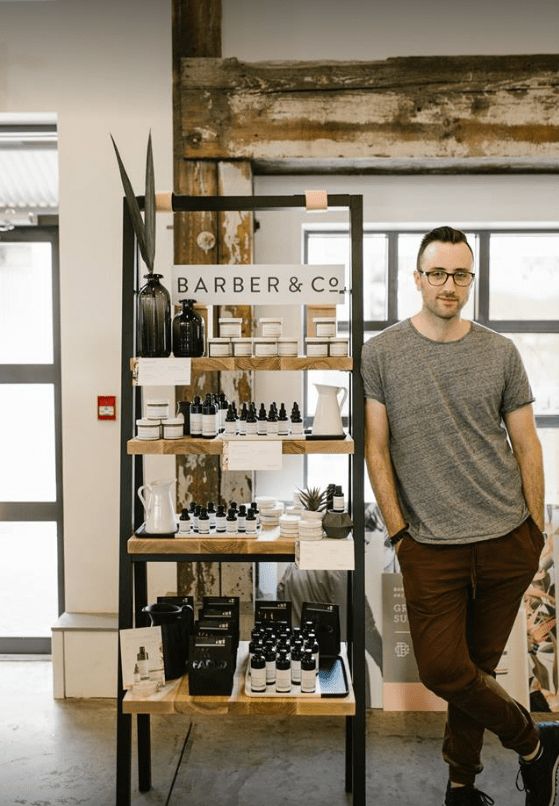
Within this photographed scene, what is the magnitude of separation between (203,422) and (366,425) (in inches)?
21.3

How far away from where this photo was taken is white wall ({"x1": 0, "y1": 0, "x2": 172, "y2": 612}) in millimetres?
3254

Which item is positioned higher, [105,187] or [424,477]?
[105,187]

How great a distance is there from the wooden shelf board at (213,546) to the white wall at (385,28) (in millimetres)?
2229

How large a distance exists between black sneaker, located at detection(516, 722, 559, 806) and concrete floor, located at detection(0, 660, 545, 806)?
115mm

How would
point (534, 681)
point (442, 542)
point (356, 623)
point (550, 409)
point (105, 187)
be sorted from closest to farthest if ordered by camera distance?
1. point (442, 542)
2. point (356, 623)
3. point (534, 681)
4. point (105, 187)
5. point (550, 409)

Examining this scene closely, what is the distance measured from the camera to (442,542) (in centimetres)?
219

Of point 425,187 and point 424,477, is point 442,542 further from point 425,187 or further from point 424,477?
point 425,187

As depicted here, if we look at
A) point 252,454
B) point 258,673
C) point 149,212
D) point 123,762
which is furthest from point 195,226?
point 123,762

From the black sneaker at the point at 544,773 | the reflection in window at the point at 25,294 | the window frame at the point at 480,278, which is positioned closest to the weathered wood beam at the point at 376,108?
the window frame at the point at 480,278

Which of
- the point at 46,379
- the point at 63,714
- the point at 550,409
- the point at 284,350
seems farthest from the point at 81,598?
the point at 550,409

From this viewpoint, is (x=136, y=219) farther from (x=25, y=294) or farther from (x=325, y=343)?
(x=25, y=294)

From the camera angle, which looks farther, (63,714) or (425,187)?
(425,187)

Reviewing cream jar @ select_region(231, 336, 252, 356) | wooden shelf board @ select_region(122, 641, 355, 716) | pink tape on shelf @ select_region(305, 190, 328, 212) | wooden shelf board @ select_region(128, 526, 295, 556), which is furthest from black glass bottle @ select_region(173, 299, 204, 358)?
wooden shelf board @ select_region(122, 641, 355, 716)

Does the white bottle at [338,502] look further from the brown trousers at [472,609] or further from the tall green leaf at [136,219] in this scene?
the tall green leaf at [136,219]
